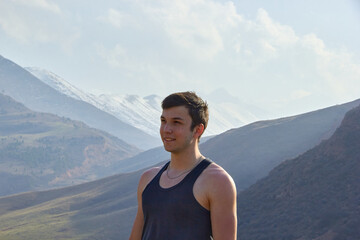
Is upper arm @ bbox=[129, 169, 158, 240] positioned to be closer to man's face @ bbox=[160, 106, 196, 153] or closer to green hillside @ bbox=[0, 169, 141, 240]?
man's face @ bbox=[160, 106, 196, 153]

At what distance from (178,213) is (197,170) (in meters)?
0.33

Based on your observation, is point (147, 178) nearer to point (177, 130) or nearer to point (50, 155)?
point (177, 130)

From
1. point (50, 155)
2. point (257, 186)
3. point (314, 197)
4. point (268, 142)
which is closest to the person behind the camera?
point (314, 197)

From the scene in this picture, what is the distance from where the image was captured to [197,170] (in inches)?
139

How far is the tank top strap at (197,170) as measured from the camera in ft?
11.5

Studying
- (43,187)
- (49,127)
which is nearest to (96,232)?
(43,187)

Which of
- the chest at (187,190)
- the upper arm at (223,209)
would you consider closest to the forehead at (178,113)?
the chest at (187,190)

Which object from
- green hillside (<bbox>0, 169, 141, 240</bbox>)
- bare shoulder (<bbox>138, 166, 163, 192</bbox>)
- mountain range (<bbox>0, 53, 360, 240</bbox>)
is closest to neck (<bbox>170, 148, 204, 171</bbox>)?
bare shoulder (<bbox>138, 166, 163, 192</bbox>)

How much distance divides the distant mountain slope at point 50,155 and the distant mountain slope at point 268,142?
65.0 meters

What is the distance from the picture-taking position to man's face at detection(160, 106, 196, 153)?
3.62 metres

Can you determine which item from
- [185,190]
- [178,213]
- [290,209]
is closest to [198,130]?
[185,190]

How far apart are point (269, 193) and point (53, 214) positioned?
38797 millimetres

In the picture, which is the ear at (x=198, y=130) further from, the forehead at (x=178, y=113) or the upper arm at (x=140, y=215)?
the upper arm at (x=140, y=215)

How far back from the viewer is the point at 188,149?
3.67m
